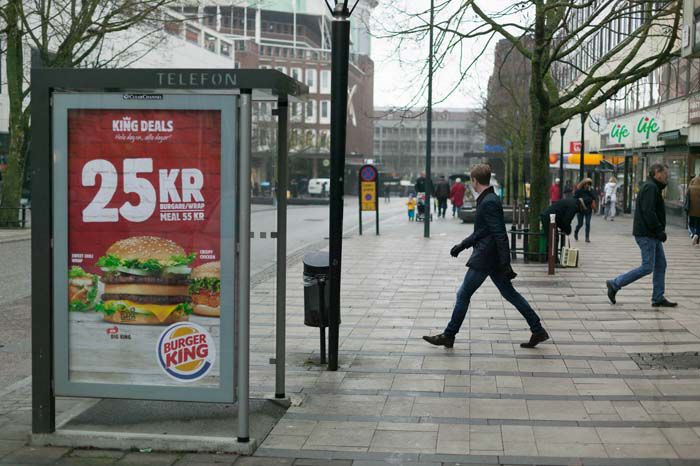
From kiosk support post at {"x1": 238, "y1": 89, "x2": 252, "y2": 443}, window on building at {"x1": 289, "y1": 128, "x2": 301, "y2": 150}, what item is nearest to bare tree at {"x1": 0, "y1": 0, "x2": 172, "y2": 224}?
kiosk support post at {"x1": 238, "y1": 89, "x2": 252, "y2": 443}

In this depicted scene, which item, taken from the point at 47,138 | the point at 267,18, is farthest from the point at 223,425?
the point at 267,18

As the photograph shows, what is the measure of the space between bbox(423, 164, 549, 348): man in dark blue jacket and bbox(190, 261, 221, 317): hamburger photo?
3.46m

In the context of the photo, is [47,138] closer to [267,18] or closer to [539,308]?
[539,308]

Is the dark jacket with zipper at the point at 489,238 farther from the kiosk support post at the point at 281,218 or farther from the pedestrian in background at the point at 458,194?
the pedestrian in background at the point at 458,194

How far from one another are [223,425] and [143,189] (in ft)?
5.61

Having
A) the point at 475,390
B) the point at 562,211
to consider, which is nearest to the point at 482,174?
the point at 475,390

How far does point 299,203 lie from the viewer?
61.4m

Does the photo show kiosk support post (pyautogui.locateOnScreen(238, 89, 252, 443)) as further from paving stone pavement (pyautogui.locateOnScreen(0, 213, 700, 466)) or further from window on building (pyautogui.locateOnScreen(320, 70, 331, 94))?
window on building (pyautogui.locateOnScreen(320, 70, 331, 94))

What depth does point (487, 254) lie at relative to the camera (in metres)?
8.76

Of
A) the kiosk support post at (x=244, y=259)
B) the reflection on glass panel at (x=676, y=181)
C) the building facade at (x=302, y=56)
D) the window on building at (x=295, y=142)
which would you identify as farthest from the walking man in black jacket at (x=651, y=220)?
the window on building at (x=295, y=142)

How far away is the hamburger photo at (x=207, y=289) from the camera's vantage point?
19.1 feet

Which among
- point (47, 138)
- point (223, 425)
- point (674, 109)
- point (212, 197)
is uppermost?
point (674, 109)

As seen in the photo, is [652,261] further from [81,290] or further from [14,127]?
[14,127]

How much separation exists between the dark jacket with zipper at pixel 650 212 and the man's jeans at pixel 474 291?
119 inches
